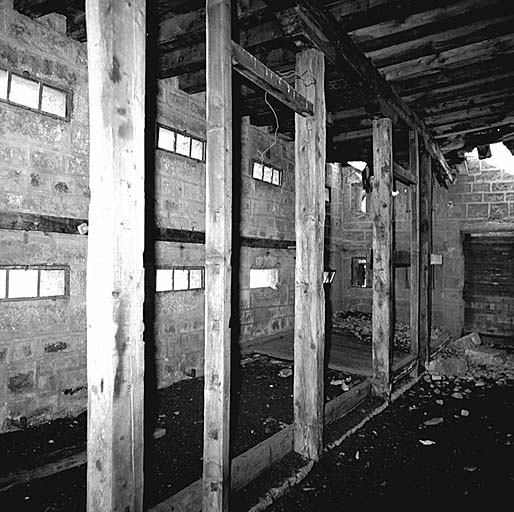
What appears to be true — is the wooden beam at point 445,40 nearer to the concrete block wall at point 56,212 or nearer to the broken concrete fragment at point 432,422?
the concrete block wall at point 56,212

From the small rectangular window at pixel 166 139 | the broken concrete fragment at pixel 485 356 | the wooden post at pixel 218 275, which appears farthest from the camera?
the broken concrete fragment at pixel 485 356

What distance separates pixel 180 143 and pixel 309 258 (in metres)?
2.42

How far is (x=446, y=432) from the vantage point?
11.8 ft

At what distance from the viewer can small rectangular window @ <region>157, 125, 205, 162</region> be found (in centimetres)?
439

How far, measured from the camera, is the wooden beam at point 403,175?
453 cm

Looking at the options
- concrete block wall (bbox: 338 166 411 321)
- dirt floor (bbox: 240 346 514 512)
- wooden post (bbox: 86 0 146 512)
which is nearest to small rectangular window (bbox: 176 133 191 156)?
wooden post (bbox: 86 0 146 512)

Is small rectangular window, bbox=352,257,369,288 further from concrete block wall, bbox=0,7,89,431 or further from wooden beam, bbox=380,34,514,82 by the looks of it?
concrete block wall, bbox=0,7,89,431

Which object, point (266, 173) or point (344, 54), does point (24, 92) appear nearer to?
point (344, 54)

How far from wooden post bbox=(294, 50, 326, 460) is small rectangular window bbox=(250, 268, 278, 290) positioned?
9.60ft

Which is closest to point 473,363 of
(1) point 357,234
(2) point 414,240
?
(2) point 414,240

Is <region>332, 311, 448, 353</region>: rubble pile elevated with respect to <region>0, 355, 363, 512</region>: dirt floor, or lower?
elevated

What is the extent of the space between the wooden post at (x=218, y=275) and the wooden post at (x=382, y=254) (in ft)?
8.31

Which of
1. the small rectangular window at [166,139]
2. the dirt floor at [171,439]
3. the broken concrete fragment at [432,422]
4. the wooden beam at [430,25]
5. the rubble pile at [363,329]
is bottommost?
the broken concrete fragment at [432,422]

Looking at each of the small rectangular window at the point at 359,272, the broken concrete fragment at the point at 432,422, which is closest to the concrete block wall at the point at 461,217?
the small rectangular window at the point at 359,272
